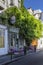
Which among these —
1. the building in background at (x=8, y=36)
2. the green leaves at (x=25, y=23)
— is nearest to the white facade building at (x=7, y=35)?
the building in background at (x=8, y=36)

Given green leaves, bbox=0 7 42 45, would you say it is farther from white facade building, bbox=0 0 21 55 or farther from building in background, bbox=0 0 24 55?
white facade building, bbox=0 0 21 55

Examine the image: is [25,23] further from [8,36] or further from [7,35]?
[7,35]

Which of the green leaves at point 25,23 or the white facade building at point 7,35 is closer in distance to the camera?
the white facade building at point 7,35

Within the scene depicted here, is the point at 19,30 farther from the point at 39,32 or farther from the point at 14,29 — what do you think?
the point at 39,32

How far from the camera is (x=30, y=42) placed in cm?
4472

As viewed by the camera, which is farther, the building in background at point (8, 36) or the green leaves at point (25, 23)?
the green leaves at point (25, 23)

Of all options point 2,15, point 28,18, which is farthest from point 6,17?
point 28,18

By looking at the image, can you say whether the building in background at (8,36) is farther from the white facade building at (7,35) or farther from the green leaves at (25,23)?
the green leaves at (25,23)

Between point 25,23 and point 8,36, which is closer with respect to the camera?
point 8,36

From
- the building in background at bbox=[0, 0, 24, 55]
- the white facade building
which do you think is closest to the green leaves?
the building in background at bbox=[0, 0, 24, 55]

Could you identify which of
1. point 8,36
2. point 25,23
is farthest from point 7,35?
point 25,23

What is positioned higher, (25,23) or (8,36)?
(25,23)

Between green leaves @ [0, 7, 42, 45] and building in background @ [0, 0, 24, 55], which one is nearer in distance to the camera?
building in background @ [0, 0, 24, 55]

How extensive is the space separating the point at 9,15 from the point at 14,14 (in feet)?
4.00
